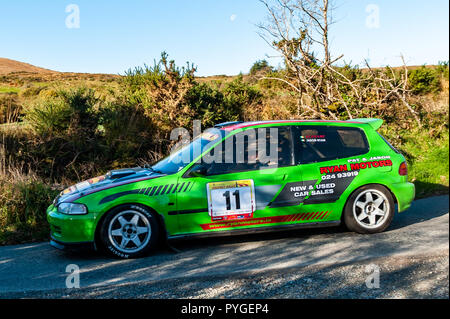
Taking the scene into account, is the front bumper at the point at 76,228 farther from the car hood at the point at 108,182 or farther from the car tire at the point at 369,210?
the car tire at the point at 369,210

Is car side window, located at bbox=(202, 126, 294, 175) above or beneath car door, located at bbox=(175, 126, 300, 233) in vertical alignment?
above

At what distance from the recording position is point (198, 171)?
18.2 feet

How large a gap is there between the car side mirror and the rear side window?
1333 mm

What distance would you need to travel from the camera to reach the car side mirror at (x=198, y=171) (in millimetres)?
5562

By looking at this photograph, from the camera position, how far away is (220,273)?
466 centimetres

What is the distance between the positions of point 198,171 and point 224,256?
44.6 inches

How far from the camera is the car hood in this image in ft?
18.1

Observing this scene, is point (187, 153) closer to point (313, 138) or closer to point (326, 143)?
point (313, 138)

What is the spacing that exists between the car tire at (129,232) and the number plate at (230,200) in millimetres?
800

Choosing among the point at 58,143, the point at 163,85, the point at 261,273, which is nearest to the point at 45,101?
the point at 58,143

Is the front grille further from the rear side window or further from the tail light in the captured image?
the tail light

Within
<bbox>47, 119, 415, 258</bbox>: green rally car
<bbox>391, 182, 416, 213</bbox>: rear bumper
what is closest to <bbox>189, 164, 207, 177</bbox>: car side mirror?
<bbox>47, 119, 415, 258</bbox>: green rally car
